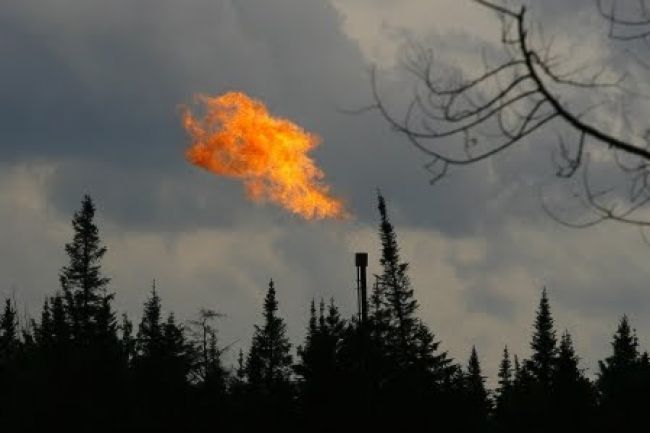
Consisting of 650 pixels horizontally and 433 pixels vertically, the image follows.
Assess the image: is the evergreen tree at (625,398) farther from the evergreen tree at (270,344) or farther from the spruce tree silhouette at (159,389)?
the evergreen tree at (270,344)

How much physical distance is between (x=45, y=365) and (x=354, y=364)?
11.1 m

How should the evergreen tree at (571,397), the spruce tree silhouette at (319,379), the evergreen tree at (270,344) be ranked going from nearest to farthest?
the spruce tree silhouette at (319,379), the evergreen tree at (571,397), the evergreen tree at (270,344)

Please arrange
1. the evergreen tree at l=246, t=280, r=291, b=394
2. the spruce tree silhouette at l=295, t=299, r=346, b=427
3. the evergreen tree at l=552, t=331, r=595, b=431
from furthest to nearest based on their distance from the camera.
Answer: the evergreen tree at l=246, t=280, r=291, b=394 < the evergreen tree at l=552, t=331, r=595, b=431 < the spruce tree silhouette at l=295, t=299, r=346, b=427

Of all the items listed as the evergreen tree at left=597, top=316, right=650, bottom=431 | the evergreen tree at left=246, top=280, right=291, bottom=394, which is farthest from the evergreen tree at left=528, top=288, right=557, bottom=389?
the evergreen tree at left=597, top=316, right=650, bottom=431

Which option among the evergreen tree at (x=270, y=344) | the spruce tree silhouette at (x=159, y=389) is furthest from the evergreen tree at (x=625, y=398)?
the evergreen tree at (x=270, y=344)

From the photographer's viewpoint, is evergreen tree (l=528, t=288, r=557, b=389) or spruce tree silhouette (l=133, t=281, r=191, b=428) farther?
evergreen tree (l=528, t=288, r=557, b=389)

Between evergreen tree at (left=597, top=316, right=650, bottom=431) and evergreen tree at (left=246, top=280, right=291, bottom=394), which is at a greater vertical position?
evergreen tree at (left=246, top=280, right=291, bottom=394)

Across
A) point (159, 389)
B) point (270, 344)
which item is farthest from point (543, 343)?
point (159, 389)

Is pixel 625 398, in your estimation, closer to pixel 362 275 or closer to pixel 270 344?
pixel 362 275

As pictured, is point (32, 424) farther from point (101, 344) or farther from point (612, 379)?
point (612, 379)

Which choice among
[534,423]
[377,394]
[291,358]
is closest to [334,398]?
[377,394]

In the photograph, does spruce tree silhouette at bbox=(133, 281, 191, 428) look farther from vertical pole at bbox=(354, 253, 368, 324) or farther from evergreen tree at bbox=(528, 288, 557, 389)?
evergreen tree at bbox=(528, 288, 557, 389)

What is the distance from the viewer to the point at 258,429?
49.1 m

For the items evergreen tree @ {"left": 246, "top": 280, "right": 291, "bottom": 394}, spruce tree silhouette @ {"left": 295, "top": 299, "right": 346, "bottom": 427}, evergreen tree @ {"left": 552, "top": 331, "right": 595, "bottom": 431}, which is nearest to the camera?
spruce tree silhouette @ {"left": 295, "top": 299, "right": 346, "bottom": 427}
